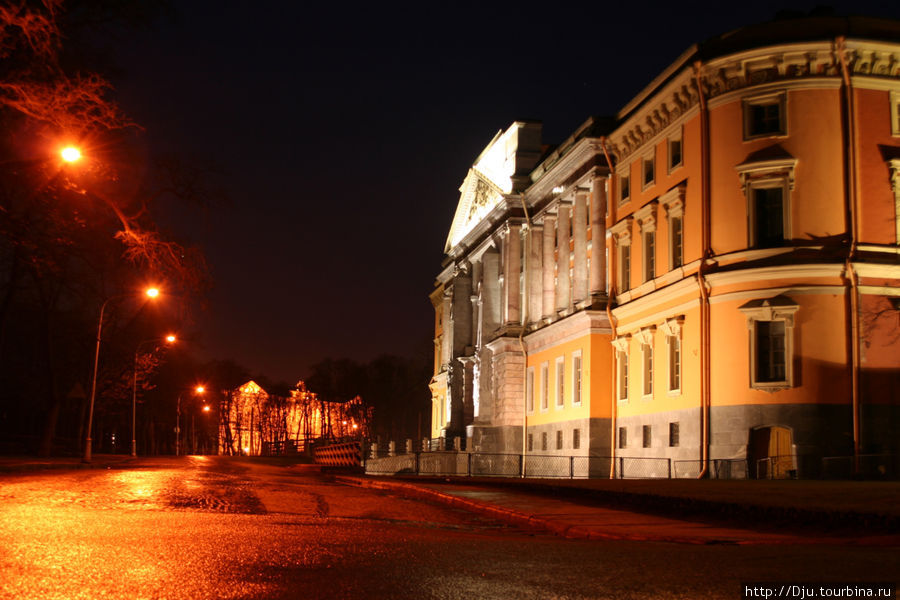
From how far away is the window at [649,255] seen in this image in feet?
135

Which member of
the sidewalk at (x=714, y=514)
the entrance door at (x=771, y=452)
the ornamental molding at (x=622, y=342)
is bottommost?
the sidewalk at (x=714, y=514)

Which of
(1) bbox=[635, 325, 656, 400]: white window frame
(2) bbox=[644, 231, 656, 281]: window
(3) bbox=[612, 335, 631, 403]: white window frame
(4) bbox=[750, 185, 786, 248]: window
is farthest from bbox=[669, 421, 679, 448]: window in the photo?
(4) bbox=[750, 185, 786, 248]: window

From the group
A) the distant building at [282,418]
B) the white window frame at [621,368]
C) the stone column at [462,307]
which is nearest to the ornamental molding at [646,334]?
the white window frame at [621,368]

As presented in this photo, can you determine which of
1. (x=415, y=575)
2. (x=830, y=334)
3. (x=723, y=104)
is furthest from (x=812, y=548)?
(x=723, y=104)

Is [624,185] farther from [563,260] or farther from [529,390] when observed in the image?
[529,390]

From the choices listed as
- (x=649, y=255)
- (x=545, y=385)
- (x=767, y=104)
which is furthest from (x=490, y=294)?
(x=767, y=104)

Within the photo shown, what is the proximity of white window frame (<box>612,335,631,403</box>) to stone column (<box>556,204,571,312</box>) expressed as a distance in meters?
6.96

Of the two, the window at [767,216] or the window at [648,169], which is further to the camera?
the window at [648,169]

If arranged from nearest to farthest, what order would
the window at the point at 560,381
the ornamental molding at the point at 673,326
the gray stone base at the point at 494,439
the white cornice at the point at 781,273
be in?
the white cornice at the point at 781,273
the ornamental molding at the point at 673,326
the window at the point at 560,381
the gray stone base at the point at 494,439

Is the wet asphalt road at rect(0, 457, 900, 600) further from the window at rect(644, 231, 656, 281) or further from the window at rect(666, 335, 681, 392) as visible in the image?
the window at rect(644, 231, 656, 281)

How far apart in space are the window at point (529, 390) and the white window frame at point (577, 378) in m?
7.43

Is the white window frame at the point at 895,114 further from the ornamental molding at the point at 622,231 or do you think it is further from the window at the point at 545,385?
the window at the point at 545,385

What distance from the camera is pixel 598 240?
150ft

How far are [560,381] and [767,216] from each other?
59.7ft
